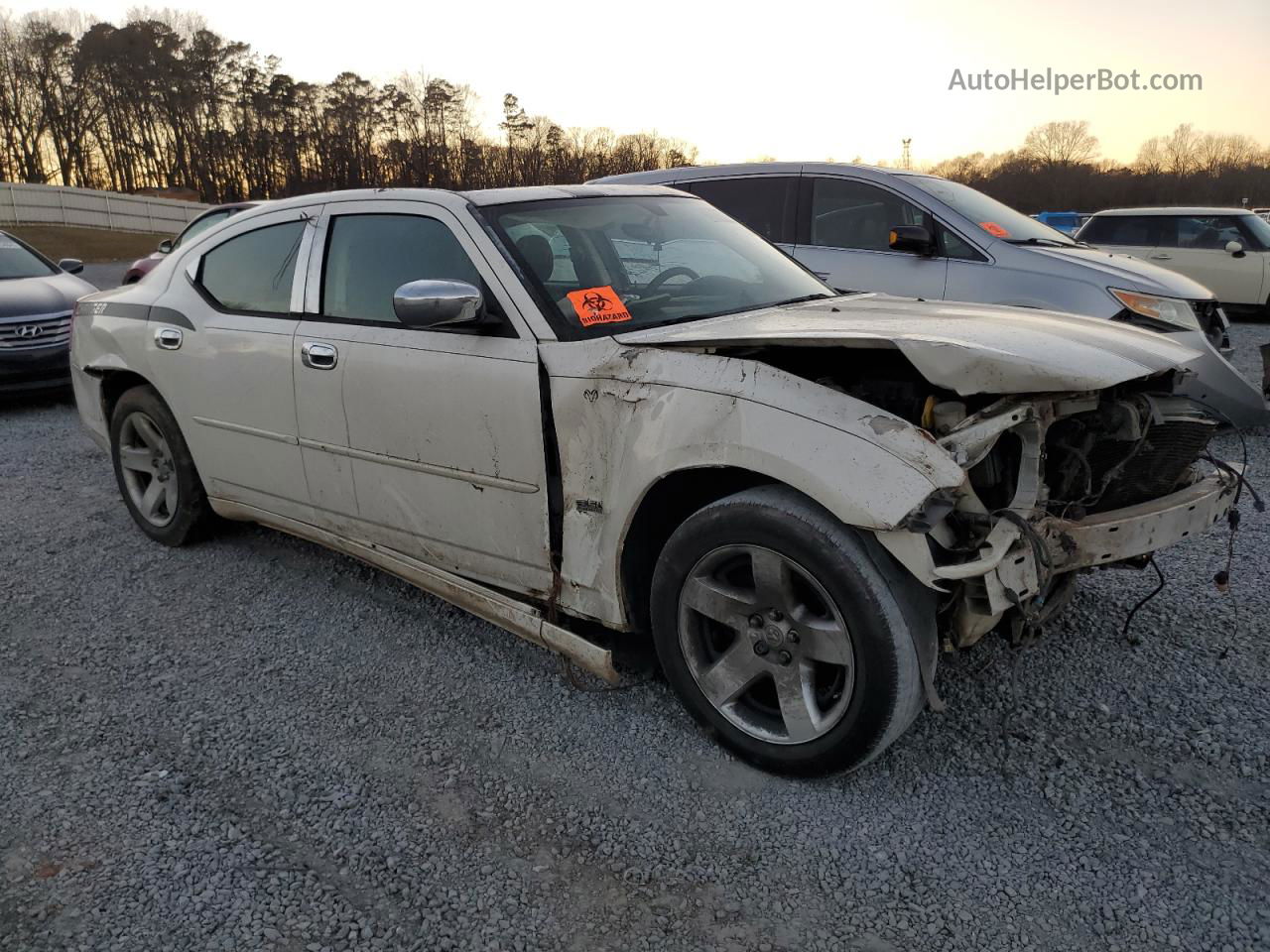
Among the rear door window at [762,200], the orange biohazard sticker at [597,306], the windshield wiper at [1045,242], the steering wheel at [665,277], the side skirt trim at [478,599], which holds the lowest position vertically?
the side skirt trim at [478,599]

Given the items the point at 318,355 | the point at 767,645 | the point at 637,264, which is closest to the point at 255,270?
the point at 318,355

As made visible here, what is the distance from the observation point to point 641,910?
2150 mm

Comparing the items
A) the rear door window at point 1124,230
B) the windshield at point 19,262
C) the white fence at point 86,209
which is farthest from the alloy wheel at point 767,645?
the white fence at point 86,209

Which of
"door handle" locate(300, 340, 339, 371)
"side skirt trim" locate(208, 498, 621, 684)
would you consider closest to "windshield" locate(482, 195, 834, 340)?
"door handle" locate(300, 340, 339, 371)

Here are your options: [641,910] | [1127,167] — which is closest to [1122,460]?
[641,910]

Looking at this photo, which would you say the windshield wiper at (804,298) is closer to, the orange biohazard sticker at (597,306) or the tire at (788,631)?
the orange biohazard sticker at (597,306)

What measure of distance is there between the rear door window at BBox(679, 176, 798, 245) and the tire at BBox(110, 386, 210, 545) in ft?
13.5

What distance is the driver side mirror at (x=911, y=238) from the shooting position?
5871 mm

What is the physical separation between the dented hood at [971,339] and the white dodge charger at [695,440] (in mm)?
12

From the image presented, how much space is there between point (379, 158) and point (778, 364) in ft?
186

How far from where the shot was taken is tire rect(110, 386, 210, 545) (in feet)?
14.4

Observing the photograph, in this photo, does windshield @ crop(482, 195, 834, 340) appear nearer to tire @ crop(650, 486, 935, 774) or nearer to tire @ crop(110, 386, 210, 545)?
tire @ crop(650, 486, 935, 774)

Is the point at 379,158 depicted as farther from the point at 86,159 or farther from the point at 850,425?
the point at 850,425

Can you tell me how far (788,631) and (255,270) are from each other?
2.87 meters
